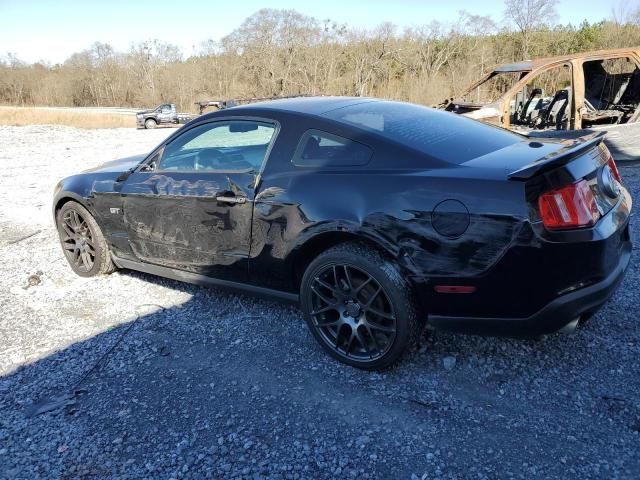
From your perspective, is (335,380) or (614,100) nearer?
(335,380)

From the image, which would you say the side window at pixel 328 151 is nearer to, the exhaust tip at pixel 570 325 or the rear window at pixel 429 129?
the rear window at pixel 429 129

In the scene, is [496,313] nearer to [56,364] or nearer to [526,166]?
[526,166]

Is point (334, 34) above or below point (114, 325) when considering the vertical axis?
above

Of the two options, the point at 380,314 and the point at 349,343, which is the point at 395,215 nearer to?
the point at 380,314

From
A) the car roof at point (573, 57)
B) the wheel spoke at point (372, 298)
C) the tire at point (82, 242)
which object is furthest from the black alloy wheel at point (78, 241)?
the car roof at point (573, 57)

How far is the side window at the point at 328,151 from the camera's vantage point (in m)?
2.88

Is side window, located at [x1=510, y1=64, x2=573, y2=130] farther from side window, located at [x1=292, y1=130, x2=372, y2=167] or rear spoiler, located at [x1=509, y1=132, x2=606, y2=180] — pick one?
side window, located at [x1=292, y1=130, x2=372, y2=167]

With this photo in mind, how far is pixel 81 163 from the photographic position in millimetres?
12469

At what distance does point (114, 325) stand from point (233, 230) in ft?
4.20

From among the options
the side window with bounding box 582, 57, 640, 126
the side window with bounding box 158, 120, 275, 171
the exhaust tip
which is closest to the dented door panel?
the side window with bounding box 158, 120, 275, 171

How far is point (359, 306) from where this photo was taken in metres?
2.91

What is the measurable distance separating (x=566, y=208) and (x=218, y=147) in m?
2.43

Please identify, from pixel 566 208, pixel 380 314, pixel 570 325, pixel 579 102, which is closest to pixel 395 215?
pixel 380 314

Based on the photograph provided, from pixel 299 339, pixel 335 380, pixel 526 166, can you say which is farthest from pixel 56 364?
pixel 526 166
